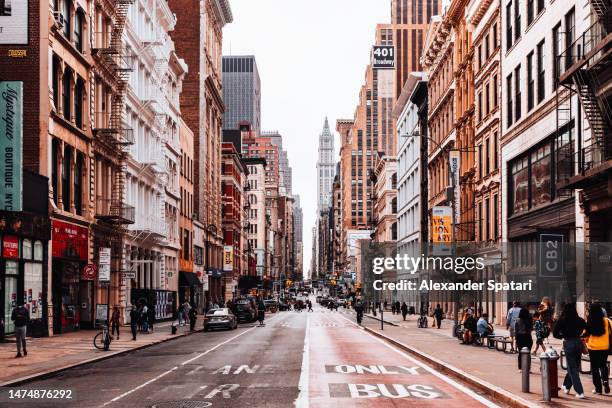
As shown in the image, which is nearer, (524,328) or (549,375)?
(549,375)

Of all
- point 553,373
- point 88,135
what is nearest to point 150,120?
point 88,135

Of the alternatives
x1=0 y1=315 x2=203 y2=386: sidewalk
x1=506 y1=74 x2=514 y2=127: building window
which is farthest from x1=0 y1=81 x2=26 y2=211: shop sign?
x1=506 y1=74 x2=514 y2=127: building window

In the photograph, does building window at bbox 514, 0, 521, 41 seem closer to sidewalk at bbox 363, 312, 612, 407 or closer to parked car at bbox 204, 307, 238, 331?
sidewalk at bbox 363, 312, 612, 407

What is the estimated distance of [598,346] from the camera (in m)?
18.3

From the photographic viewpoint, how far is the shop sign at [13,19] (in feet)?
99.2

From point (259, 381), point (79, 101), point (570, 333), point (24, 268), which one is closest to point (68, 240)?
point (24, 268)

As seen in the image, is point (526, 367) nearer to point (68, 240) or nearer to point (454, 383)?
point (454, 383)

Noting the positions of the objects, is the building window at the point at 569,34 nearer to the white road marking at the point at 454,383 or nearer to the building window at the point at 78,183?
the white road marking at the point at 454,383

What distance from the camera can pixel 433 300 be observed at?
83.7 m

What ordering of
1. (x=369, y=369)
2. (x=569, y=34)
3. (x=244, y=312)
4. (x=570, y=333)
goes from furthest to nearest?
(x=244, y=312) < (x=569, y=34) < (x=369, y=369) < (x=570, y=333)

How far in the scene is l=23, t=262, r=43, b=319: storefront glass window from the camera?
123 ft

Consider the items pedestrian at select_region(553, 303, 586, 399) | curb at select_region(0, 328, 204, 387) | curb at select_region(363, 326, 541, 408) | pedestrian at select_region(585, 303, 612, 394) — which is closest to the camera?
curb at select_region(363, 326, 541, 408)

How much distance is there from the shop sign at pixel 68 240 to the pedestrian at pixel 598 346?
2856 cm

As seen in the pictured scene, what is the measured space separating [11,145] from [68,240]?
427 inches
